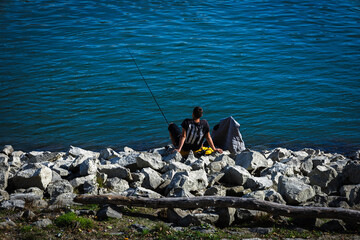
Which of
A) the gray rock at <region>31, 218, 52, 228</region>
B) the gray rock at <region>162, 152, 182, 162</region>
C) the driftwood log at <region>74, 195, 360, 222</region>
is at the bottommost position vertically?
the gray rock at <region>162, 152, 182, 162</region>

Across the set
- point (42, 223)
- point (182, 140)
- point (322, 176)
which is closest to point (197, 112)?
point (182, 140)

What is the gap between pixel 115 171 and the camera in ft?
25.4

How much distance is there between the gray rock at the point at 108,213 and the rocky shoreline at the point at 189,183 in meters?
0.01

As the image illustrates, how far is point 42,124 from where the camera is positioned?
1355 centimetres

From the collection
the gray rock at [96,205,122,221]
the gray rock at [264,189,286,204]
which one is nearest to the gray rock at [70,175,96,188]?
A: the gray rock at [96,205,122,221]

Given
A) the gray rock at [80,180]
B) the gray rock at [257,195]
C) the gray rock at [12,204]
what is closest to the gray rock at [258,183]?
the gray rock at [257,195]

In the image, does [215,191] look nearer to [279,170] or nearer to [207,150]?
[279,170]

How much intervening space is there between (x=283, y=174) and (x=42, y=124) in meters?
8.14

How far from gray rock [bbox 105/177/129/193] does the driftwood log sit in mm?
880

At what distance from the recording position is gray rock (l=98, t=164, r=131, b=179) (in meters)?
7.68

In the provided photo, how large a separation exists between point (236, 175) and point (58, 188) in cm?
299

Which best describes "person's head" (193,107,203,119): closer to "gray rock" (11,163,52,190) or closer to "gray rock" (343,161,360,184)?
"gray rock" (343,161,360,184)

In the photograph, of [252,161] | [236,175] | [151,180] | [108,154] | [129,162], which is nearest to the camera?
[151,180]

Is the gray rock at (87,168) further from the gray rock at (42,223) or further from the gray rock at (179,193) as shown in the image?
the gray rock at (42,223)
